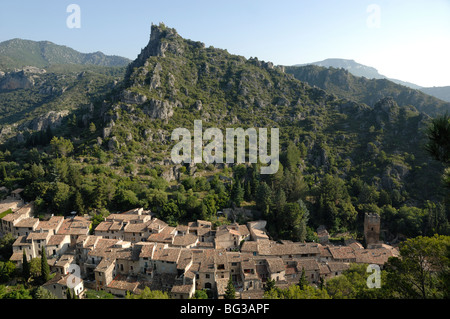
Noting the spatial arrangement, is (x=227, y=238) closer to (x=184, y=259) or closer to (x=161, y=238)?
(x=184, y=259)

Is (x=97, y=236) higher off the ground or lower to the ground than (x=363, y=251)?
higher

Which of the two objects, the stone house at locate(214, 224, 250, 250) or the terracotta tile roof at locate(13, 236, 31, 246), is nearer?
the terracotta tile roof at locate(13, 236, 31, 246)

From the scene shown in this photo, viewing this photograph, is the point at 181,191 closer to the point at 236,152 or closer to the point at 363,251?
the point at 236,152

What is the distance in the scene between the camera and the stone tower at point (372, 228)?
1615 inches

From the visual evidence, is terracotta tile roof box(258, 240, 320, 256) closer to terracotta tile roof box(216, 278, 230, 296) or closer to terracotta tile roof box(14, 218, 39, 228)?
terracotta tile roof box(216, 278, 230, 296)

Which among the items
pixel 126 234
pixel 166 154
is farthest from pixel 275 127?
pixel 126 234

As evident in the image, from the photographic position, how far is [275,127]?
256ft

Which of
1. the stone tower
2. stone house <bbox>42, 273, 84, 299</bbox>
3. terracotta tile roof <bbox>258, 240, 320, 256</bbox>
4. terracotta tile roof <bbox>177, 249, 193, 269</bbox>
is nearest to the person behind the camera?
stone house <bbox>42, 273, 84, 299</bbox>

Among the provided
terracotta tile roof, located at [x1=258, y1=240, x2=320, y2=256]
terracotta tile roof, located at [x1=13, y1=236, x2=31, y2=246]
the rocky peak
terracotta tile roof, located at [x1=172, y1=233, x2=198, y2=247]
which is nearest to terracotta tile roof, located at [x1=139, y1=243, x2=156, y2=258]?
terracotta tile roof, located at [x1=172, y1=233, x2=198, y2=247]

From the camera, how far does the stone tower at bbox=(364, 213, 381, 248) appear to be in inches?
1615

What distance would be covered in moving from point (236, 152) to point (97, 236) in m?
37.8

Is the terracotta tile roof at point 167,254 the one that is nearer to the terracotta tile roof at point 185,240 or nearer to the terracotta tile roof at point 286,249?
the terracotta tile roof at point 185,240

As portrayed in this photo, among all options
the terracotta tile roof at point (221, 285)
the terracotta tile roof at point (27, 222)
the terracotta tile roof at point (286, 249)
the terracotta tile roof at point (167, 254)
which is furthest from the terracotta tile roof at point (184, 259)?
the terracotta tile roof at point (27, 222)

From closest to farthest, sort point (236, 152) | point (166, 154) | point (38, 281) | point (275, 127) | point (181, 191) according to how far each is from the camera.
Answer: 1. point (38, 281)
2. point (181, 191)
3. point (166, 154)
4. point (236, 152)
5. point (275, 127)
